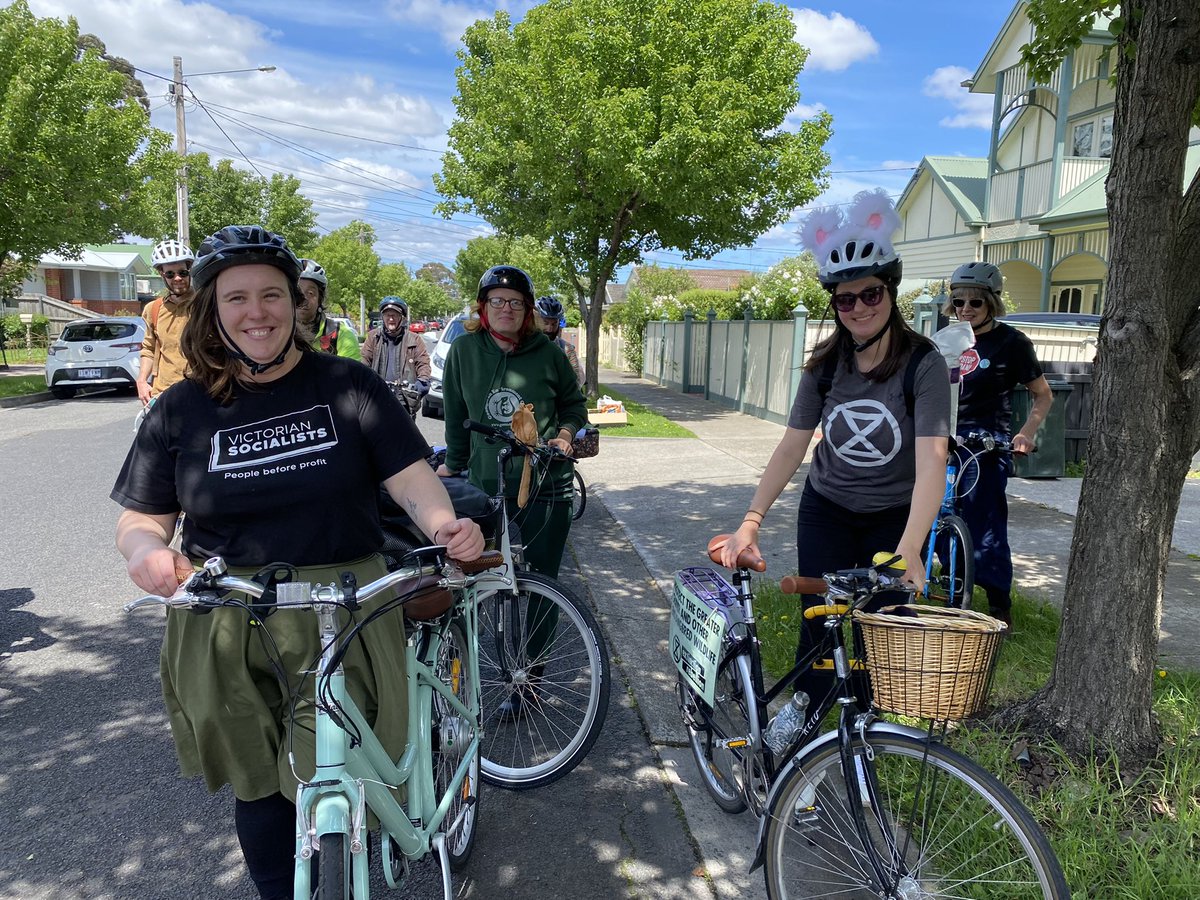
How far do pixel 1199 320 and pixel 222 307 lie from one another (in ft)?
10.8

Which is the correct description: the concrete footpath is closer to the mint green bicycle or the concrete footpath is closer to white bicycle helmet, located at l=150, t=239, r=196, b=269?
the mint green bicycle

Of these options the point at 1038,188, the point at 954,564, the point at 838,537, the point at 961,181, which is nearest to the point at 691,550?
the point at 954,564

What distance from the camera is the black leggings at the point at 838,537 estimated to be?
2965mm

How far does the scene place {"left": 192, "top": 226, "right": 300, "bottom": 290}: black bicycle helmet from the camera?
2.10 meters

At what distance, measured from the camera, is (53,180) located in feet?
50.4

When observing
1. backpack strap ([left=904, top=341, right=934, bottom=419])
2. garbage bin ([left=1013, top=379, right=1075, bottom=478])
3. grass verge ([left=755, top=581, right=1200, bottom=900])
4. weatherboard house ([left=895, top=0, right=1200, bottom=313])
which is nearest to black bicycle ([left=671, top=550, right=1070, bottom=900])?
grass verge ([left=755, top=581, right=1200, bottom=900])

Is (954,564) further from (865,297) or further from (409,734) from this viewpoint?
(409,734)

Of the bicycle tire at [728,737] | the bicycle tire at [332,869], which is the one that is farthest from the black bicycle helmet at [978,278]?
the bicycle tire at [332,869]

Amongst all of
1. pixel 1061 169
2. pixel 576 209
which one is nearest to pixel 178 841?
pixel 576 209

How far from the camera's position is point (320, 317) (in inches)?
242

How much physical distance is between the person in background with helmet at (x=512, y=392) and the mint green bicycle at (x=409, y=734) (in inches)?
41.7

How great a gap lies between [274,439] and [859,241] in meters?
1.82

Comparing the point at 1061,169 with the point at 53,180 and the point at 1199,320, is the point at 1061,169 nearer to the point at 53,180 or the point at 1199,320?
the point at 1199,320

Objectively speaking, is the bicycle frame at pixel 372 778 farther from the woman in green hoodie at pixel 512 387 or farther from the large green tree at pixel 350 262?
the large green tree at pixel 350 262
